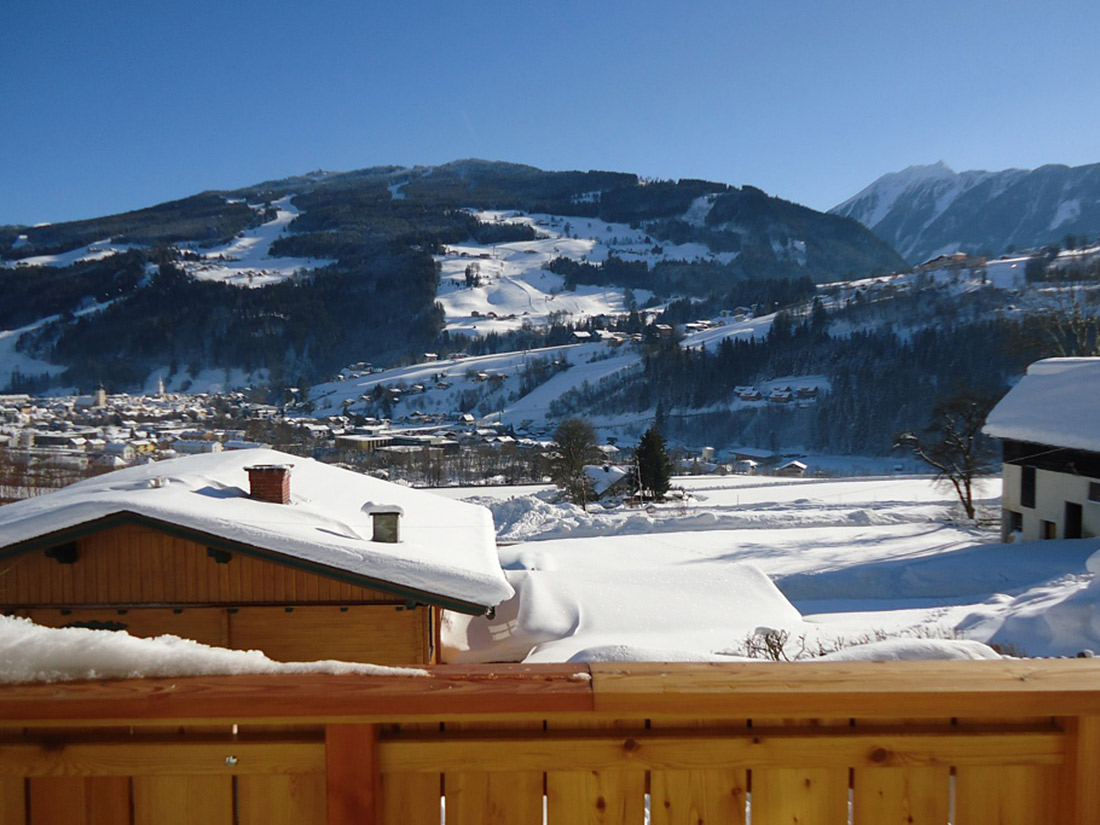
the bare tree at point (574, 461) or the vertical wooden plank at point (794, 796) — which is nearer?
the vertical wooden plank at point (794, 796)

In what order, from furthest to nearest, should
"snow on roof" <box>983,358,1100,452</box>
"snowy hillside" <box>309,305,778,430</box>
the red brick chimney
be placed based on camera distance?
"snowy hillside" <box>309,305,778,430</box>
"snow on roof" <box>983,358,1100,452</box>
the red brick chimney

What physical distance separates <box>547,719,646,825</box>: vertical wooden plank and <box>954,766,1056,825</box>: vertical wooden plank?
645 millimetres

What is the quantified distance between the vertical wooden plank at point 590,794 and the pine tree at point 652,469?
3211cm

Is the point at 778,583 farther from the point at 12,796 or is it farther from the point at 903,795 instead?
the point at 12,796

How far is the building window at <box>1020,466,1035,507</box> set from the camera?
20.8 m

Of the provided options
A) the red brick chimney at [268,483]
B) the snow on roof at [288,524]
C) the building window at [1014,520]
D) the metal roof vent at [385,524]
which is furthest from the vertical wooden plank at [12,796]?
the building window at [1014,520]

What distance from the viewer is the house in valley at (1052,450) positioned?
18750 mm

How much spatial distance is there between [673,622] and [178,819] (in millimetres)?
10842

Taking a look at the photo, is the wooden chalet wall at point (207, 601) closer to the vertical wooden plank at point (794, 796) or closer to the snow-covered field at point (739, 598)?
the snow-covered field at point (739, 598)

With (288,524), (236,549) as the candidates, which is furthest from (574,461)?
(236,549)

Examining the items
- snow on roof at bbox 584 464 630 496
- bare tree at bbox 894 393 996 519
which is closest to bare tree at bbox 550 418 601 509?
snow on roof at bbox 584 464 630 496

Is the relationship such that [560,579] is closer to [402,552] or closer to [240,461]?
[402,552]

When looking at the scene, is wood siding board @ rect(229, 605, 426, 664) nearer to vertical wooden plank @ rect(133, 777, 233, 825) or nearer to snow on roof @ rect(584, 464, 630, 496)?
vertical wooden plank @ rect(133, 777, 233, 825)

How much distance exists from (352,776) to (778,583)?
17414mm
